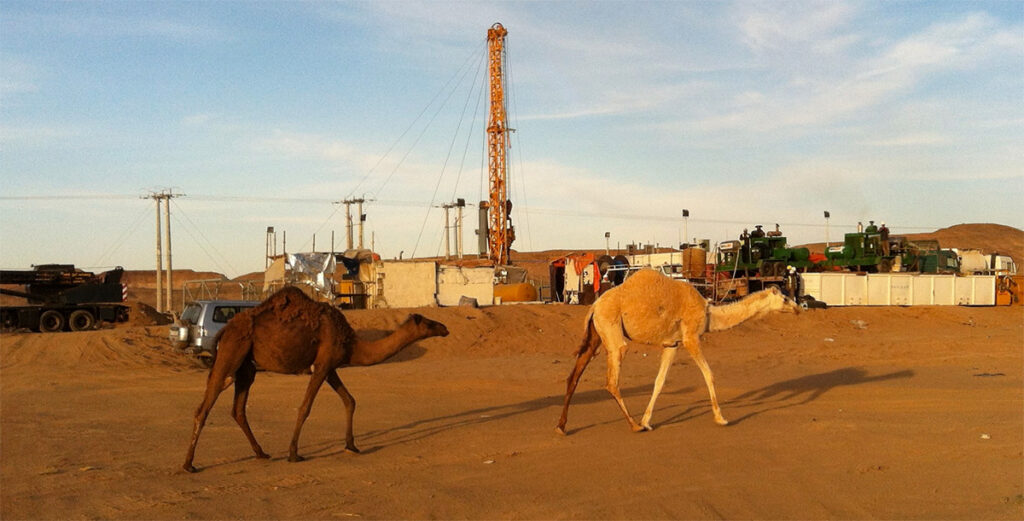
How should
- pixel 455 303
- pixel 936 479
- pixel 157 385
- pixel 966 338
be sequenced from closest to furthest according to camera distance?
1. pixel 936 479
2. pixel 157 385
3. pixel 966 338
4. pixel 455 303

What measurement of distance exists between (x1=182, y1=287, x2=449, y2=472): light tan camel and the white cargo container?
29.0 metres

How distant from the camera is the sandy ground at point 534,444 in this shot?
7.92m

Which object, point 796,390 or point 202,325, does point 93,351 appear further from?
point 796,390

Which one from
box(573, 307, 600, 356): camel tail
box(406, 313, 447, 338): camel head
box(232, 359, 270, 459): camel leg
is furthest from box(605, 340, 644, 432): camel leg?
box(232, 359, 270, 459): camel leg

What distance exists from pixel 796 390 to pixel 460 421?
711cm

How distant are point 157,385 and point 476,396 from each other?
7781mm

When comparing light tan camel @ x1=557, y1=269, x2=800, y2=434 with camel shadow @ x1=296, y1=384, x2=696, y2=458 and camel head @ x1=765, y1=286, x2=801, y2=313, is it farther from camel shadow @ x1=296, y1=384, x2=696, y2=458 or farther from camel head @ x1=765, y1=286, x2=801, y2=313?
camel shadow @ x1=296, y1=384, x2=696, y2=458

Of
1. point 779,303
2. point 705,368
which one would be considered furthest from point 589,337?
point 779,303

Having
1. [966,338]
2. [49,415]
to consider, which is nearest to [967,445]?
[49,415]

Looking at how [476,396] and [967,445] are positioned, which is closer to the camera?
[967,445]

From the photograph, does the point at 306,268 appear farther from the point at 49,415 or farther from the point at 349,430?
the point at 349,430

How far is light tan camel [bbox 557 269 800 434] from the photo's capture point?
12258mm

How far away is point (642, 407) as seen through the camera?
48.9 ft

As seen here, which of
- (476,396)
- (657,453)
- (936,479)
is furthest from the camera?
(476,396)
